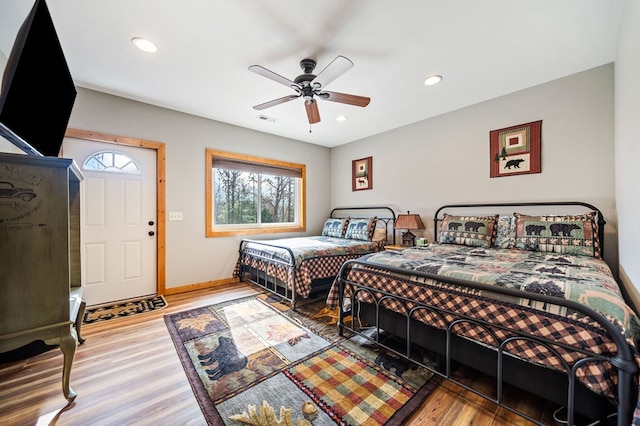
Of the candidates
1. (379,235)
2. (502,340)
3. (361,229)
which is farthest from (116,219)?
(502,340)

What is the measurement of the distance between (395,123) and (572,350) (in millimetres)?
3591

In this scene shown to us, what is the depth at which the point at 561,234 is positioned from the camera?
2389 millimetres

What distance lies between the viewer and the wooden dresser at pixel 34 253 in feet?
4.22

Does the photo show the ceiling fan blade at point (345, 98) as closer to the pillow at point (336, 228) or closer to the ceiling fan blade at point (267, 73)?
the ceiling fan blade at point (267, 73)

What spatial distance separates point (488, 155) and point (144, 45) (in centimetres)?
389

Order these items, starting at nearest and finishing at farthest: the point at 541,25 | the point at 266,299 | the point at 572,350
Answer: the point at 572,350, the point at 541,25, the point at 266,299

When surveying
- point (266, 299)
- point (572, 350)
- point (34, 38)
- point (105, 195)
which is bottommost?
point (266, 299)

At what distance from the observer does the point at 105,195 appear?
3.13 metres

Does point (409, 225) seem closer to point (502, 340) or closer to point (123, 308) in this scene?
point (502, 340)

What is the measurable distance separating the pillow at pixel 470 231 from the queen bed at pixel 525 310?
14 cm

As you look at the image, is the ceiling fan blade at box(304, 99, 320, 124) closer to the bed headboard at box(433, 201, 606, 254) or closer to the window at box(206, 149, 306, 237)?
the window at box(206, 149, 306, 237)

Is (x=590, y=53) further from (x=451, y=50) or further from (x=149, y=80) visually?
(x=149, y=80)

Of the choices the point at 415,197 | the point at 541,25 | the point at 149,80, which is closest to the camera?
the point at 541,25

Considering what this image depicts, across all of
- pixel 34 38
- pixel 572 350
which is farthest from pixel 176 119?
pixel 572 350
